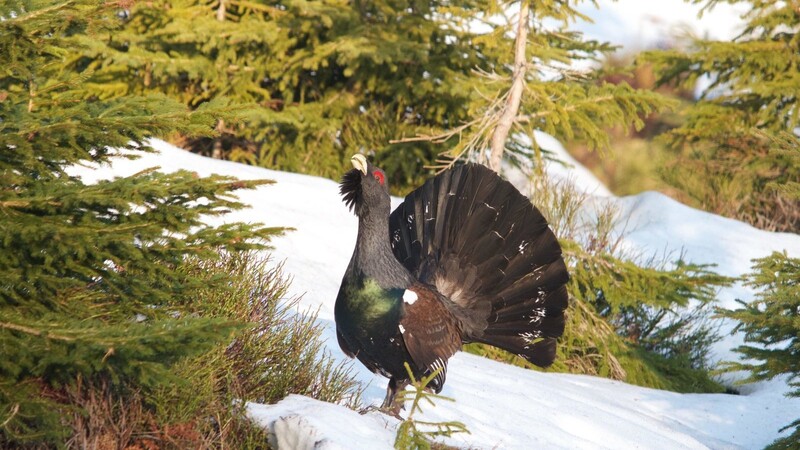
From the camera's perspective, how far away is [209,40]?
11844 mm

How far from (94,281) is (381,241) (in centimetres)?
140

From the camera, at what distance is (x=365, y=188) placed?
5027mm

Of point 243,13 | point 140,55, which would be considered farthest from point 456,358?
point 243,13

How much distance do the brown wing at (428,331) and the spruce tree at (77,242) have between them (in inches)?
44.5

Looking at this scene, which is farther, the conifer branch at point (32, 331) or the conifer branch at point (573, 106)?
the conifer branch at point (573, 106)

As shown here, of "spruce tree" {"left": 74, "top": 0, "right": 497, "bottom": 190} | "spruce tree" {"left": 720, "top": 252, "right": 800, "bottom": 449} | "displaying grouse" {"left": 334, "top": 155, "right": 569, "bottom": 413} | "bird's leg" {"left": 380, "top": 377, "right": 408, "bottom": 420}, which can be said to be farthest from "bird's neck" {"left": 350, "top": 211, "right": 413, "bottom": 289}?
"spruce tree" {"left": 74, "top": 0, "right": 497, "bottom": 190}

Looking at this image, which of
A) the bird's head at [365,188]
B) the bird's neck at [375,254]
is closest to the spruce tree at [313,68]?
the bird's head at [365,188]

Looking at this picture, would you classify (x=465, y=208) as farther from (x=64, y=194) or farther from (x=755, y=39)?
(x=755, y=39)

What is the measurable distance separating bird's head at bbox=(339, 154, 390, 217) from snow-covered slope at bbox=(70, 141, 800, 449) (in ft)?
3.35

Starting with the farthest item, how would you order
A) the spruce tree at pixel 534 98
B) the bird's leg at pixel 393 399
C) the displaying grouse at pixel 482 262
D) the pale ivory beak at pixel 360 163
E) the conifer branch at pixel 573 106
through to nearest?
the conifer branch at pixel 573 106, the spruce tree at pixel 534 98, the displaying grouse at pixel 482 262, the bird's leg at pixel 393 399, the pale ivory beak at pixel 360 163

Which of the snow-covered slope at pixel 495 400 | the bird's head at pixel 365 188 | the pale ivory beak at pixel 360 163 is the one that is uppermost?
the pale ivory beak at pixel 360 163

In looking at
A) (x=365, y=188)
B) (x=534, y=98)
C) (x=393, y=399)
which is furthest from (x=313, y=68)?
(x=393, y=399)

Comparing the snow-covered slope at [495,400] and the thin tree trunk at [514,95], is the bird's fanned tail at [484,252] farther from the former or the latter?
the thin tree trunk at [514,95]

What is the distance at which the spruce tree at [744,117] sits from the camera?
1355 cm
